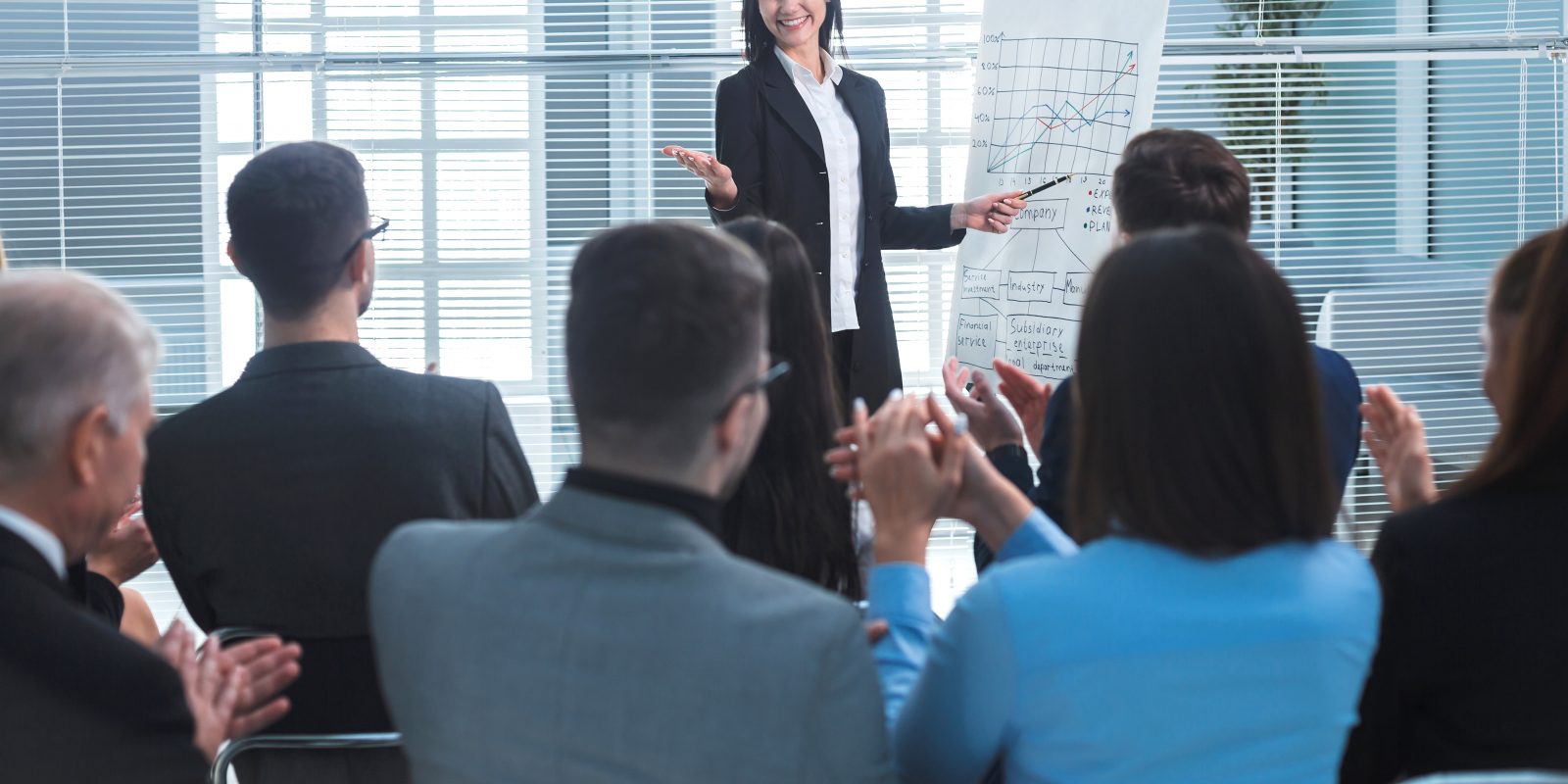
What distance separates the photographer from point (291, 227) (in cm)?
178

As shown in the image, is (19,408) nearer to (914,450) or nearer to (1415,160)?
(914,450)

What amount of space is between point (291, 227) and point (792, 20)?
69.7 inches

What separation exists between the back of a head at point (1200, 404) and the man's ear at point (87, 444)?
3.04 ft

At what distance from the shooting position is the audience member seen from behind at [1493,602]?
1286mm

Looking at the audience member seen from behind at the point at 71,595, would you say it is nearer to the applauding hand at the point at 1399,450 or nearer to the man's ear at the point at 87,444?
the man's ear at the point at 87,444

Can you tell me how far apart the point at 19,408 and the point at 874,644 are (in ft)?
2.69

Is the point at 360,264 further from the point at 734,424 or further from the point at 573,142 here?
the point at 573,142

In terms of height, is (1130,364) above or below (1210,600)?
above

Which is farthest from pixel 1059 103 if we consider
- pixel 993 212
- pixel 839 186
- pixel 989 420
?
pixel 989 420

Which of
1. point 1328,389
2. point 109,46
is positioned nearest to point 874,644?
point 1328,389

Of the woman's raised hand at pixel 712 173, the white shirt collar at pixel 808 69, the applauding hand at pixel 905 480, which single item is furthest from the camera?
the white shirt collar at pixel 808 69

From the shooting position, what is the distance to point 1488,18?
3965 mm

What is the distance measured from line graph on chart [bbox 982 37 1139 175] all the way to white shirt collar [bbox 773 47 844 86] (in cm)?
39

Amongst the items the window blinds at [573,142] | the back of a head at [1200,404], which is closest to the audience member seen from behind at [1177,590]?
the back of a head at [1200,404]
